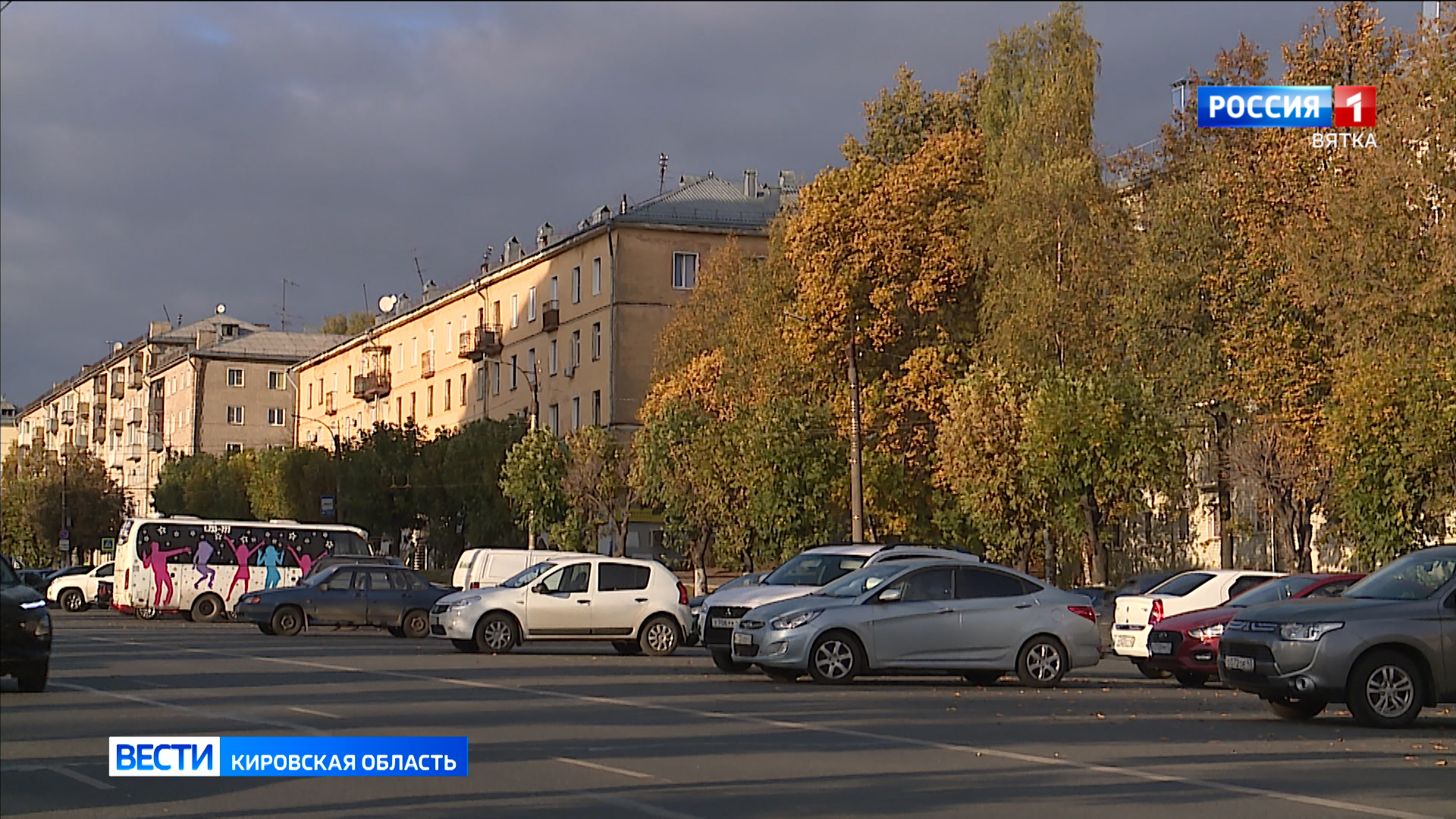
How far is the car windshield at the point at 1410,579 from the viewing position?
690 inches

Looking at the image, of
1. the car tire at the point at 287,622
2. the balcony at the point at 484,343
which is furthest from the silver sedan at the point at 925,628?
the balcony at the point at 484,343

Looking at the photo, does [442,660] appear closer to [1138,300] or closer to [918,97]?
[1138,300]

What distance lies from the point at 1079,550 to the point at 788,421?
31.3 feet

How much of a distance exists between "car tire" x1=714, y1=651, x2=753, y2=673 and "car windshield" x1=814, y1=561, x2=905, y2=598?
2.10 m

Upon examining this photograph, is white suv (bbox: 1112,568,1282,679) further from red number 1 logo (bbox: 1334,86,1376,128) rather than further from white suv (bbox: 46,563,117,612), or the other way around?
white suv (bbox: 46,563,117,612)

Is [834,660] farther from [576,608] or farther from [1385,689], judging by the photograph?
[576,608]

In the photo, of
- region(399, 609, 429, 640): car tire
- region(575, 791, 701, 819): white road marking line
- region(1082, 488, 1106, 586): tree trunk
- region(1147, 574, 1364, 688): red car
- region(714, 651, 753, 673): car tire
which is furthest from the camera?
region(1082, 488, 1106, 586): tree trunk

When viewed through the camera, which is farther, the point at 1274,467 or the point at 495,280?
the point at 495,280

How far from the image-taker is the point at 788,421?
1991 inches

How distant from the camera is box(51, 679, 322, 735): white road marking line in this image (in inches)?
608

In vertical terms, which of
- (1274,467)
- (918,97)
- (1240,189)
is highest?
(918,97)

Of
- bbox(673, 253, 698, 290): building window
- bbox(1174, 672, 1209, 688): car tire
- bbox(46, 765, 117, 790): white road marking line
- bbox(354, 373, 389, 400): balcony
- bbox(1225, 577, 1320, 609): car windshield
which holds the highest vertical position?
bbox(673, 253, 698, 290): building window

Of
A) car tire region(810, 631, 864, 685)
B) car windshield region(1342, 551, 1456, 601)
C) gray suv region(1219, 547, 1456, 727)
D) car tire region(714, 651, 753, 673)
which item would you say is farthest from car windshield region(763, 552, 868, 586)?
gray suv region(1219, 547, 1456, 727)

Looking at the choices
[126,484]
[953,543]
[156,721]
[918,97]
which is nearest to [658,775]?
[156,721]
